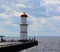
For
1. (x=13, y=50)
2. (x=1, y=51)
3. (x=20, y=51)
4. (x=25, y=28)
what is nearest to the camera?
(x=1, y=51)

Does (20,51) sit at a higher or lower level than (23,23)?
lower

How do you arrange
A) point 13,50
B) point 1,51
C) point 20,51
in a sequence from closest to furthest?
1. point 1,51
2. point 13,50
3. point 20,51

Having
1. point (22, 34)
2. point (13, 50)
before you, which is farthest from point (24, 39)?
point (13, 50)

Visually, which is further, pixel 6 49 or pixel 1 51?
pixel 6 49

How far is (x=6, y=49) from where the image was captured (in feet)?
138

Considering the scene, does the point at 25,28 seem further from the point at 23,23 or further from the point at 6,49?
the point at 6,49

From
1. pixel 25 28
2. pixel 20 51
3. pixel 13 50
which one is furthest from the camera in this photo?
pixel 25 28

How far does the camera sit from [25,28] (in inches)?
2594

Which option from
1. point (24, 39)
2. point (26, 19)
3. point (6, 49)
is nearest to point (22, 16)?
point (26, 19)

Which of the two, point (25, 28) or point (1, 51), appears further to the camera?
point (25, 28)

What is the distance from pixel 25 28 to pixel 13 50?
60.0ft

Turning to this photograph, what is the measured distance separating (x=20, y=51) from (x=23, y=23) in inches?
479

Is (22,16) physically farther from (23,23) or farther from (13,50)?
(13,50)

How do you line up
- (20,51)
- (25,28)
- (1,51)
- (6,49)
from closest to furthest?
(1,51) < (6,49) < (20,51) < (25,28)
